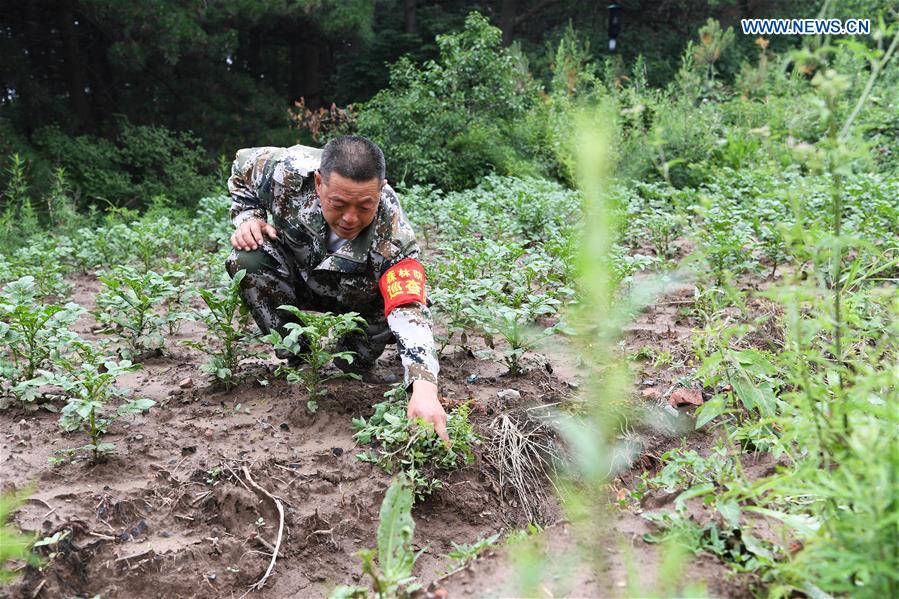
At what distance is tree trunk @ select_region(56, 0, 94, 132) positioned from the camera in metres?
10.9

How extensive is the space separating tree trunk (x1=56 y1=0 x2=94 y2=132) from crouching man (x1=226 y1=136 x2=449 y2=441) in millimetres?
9249

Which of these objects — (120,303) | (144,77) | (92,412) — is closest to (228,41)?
(144,77)

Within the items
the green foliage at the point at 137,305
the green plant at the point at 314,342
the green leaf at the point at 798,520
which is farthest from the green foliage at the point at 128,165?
the green leaf at the point at 798,520

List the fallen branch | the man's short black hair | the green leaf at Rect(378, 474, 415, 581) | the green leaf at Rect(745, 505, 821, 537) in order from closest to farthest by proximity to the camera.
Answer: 1. the green leaf at Rect(745, 505, 821, 537)
2. the green leaf at Rect(378, 474, 415, 581)
3. the fallen branch
4. the man's short black hair

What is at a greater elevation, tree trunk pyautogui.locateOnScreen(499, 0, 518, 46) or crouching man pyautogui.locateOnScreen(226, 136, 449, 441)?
tree trunk pyautogui.locateOnScreen(499, 0, 518, 46)

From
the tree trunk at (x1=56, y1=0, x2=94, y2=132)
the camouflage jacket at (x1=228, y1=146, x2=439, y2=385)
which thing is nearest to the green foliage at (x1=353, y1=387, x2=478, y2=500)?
the camouflage jacket at (x1=228, y1=146, x2=439, y2=385)

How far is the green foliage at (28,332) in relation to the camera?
270 cm

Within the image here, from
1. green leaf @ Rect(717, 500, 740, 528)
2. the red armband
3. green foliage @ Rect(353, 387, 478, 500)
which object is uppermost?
the red armband

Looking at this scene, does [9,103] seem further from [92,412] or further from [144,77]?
[92,412]

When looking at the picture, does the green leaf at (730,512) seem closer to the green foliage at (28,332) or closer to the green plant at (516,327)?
the green plant at (516,327)

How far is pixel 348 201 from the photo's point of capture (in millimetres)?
2883

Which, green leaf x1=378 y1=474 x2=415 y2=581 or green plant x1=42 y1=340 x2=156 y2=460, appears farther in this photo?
green plant x1=42 y1=340 x2=156 y2=460

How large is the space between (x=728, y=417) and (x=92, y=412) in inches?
86.8

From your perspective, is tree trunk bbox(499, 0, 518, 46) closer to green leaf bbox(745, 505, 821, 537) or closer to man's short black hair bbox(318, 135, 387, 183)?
man's short black hair bbox(318, 135, 387, 183)
